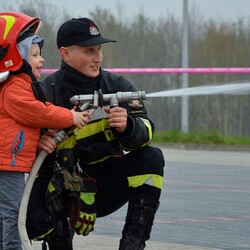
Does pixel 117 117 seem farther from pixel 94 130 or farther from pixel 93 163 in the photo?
pixel 93 163

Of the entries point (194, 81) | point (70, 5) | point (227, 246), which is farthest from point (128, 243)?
point (70, 5)

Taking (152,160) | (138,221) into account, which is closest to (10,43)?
(152,160)

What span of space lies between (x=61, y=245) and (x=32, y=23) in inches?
49.4

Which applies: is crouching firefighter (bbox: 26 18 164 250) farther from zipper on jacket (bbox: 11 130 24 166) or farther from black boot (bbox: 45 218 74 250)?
zipper on jacket (bbox: 11 130 24 166)

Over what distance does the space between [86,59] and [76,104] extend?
0.41 meters

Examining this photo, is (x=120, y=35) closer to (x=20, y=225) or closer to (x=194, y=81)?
(x=194, y=81)

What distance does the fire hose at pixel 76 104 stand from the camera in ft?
15.5

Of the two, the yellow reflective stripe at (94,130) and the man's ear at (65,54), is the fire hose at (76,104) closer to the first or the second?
the yellow reflective stripe at (94,130)

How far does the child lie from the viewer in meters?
4.85

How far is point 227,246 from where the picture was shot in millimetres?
6801

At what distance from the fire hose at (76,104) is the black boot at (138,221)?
560mm

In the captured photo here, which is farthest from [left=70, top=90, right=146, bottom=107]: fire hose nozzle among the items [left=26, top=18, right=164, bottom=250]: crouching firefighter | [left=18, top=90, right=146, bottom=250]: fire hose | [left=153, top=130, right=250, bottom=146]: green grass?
[left=153, top=130, right=250, bottom=146]: green grass

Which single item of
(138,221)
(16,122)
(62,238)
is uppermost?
(16,122)

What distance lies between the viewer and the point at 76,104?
4.98 metres
